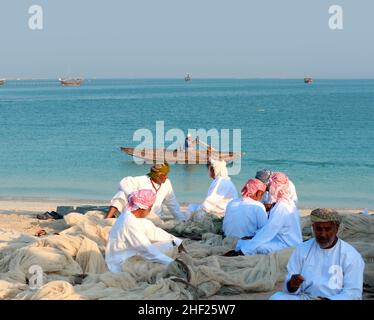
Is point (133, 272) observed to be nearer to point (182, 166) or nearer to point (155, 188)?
point (155, 188)

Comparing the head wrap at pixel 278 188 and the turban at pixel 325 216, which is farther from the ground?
the turban at pixel 325 216

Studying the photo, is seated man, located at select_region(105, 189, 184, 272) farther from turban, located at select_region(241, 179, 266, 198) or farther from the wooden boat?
the wooden boat

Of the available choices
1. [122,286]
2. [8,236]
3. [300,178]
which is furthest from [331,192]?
[122,286]

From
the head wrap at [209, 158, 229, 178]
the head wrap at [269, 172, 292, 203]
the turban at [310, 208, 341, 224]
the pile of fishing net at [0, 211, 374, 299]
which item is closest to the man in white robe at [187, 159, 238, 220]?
the head wrap at [209, 158, 229, 178]

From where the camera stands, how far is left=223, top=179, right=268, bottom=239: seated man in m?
7.86

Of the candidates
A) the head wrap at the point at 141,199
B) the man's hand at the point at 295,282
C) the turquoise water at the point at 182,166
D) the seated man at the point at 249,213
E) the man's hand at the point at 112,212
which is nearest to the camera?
the man's hand at the point at 295,282

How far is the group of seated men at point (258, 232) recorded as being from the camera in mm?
4953

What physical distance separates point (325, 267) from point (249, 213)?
2.88 meters

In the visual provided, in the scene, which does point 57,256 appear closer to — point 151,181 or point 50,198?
point 151,181

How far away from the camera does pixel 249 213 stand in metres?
7.89

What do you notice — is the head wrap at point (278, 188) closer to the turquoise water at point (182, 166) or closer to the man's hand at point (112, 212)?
the man's hand at point (112, 212)

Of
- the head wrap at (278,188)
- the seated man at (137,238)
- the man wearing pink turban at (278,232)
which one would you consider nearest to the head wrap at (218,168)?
the head wrap at (278,188)

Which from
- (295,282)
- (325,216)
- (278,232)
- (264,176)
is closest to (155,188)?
(264,176)

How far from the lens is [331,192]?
21.3 metres
